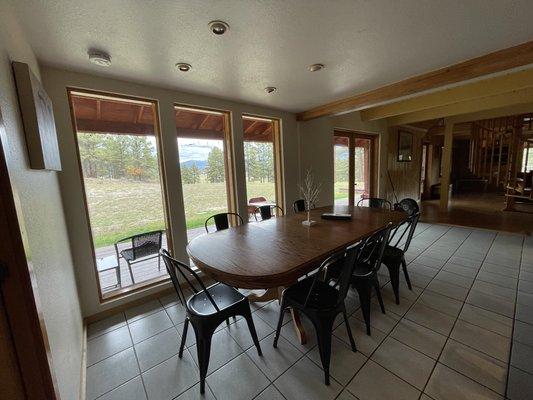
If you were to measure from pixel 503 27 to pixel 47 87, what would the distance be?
3.57 meters

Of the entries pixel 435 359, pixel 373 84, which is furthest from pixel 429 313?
pixel 373 84

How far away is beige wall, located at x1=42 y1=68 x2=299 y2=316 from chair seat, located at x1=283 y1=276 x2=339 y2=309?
161cm

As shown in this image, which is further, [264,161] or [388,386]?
[264,161]

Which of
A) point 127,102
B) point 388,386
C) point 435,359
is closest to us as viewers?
point 388,386

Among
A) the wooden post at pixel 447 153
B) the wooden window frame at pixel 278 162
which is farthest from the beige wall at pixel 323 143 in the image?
the wooden post at pixel 447 153

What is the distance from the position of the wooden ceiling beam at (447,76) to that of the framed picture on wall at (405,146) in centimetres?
374

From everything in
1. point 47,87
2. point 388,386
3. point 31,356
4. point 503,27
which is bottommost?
point 388,386

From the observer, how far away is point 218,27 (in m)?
1.43

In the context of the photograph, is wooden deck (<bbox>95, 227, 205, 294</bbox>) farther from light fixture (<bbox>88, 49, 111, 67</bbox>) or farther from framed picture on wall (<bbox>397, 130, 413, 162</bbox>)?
framed picture on wall (<bbox>397, 130, 413, 162</bbox>)

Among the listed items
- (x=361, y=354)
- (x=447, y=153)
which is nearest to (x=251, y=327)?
(x=361, y=354)

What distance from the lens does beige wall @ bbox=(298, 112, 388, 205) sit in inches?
156

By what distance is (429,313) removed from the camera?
6.55 ft

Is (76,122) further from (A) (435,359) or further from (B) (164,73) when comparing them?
(A) (435,359)

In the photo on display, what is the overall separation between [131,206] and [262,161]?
76.4 inches
